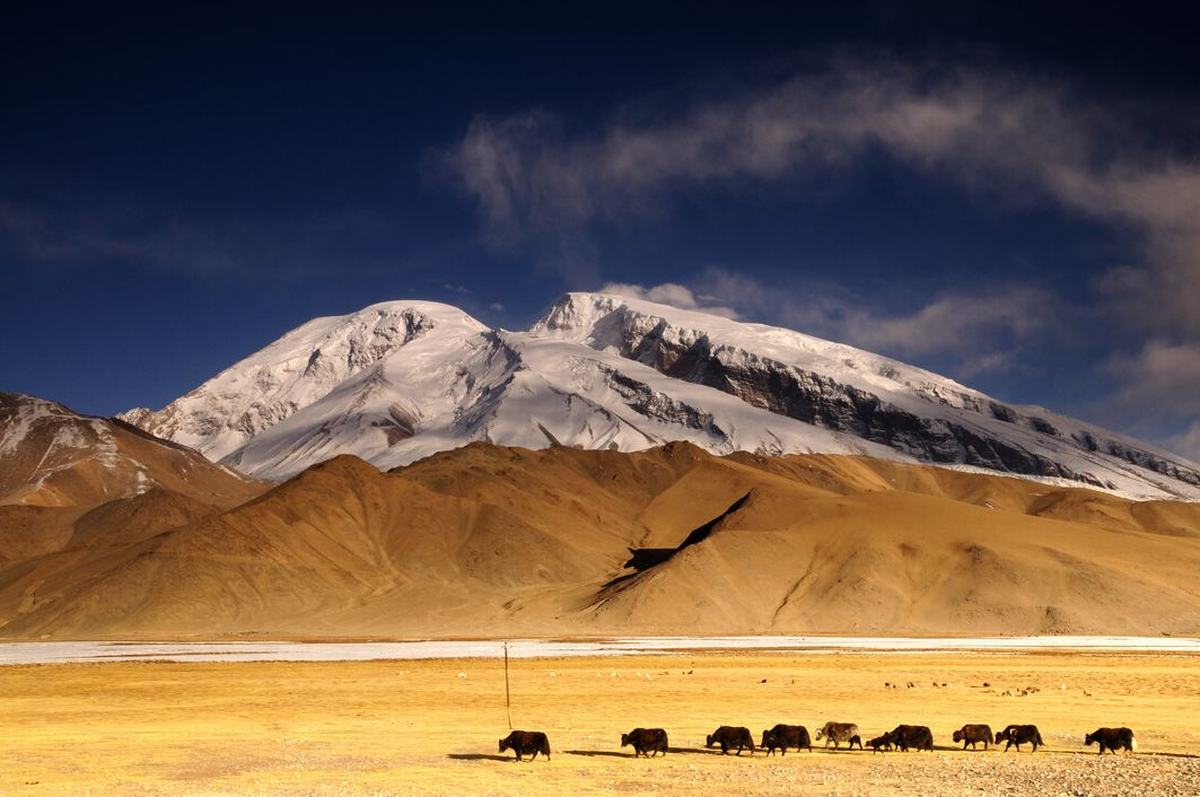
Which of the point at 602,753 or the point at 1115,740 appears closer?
the point at 1115,740

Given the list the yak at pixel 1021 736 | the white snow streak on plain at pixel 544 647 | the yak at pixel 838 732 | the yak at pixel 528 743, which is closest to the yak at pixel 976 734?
the yak at pixel 1021 736

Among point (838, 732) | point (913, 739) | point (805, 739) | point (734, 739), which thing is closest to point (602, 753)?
point (734, 739)

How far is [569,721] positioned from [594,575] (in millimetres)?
126353

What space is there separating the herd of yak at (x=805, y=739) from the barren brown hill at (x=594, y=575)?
95.0 metres

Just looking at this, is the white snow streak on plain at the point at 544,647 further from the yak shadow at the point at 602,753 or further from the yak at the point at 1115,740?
the yak at the point at 1115,740

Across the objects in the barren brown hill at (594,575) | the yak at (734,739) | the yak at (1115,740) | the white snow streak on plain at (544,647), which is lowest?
the yak at (1115,740)

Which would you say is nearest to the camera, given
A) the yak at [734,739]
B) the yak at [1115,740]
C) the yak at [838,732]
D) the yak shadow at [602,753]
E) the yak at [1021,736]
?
the yak at [1115,740]

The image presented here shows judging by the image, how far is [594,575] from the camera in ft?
547

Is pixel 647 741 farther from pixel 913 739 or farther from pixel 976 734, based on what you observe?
pixel 976 734

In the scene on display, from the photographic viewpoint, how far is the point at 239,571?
5955 inches

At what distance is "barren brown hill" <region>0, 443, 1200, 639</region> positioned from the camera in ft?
426

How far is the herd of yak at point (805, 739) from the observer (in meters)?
30.4

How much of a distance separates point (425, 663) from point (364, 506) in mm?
102683

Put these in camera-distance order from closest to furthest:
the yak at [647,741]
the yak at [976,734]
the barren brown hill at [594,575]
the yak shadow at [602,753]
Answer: the yak at [647,741] → the yak shadow at [602,753] → the yak at [976,734] → the barren brown hill at [594,575]
